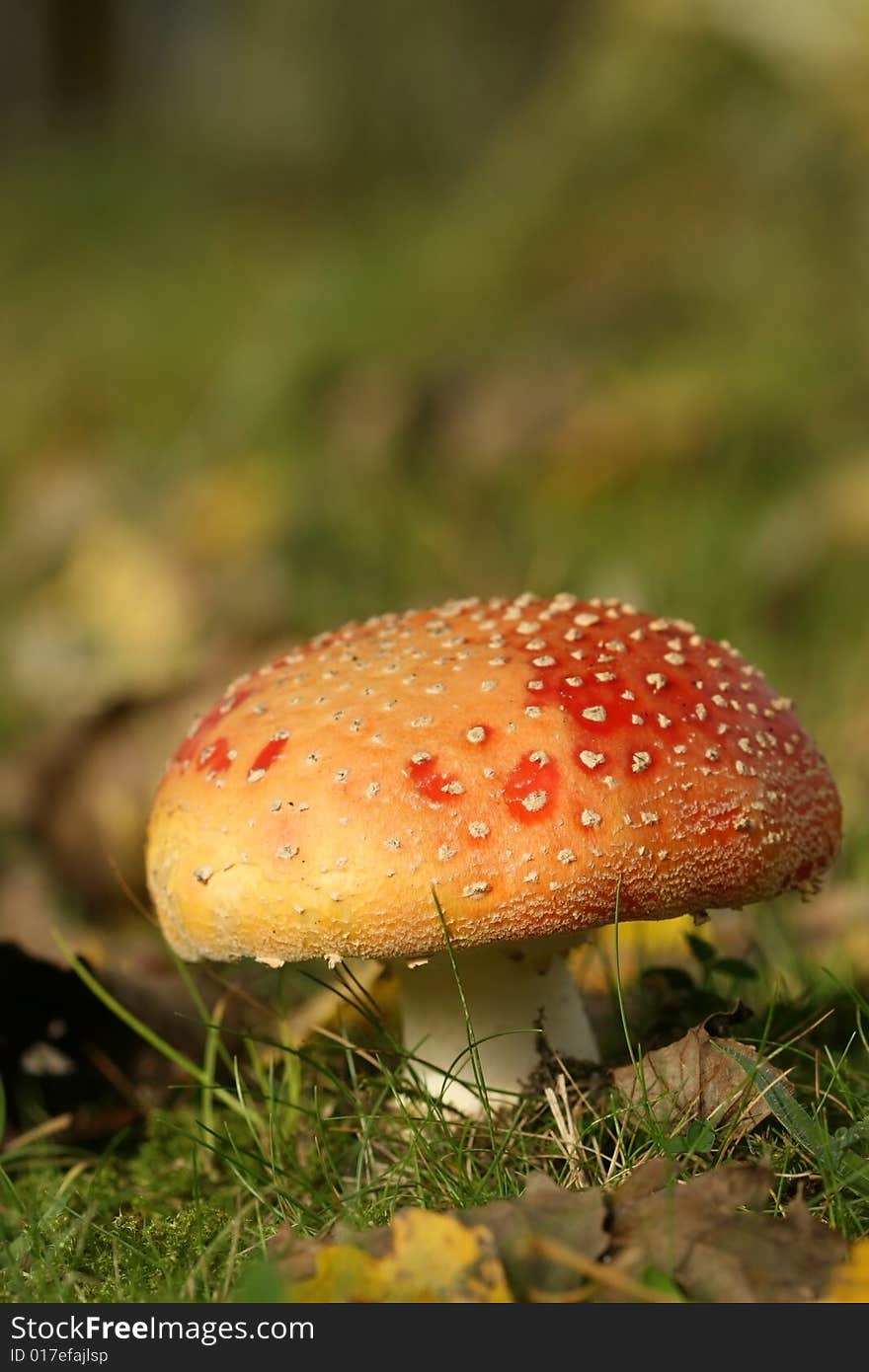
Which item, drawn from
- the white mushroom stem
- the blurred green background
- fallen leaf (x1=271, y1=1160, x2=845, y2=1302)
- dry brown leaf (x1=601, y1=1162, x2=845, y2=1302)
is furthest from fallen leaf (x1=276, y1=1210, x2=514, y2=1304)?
the blurred green background

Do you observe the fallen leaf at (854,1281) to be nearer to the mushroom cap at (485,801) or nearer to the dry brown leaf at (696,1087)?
the dry brown leaf at (696,1087)

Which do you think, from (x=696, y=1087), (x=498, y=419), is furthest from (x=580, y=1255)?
(x=498, y=419)

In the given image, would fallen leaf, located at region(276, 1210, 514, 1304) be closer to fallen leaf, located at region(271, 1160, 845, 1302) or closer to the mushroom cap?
fallen leaf, located at region(271, 1160, 845, 1302)

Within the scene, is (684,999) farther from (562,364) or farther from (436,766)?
(562,364)

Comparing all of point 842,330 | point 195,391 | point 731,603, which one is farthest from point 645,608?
point 195,391

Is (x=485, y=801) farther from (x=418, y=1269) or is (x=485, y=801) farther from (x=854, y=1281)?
(x=854, y=1281)

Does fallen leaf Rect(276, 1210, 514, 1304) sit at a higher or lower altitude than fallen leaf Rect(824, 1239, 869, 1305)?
lower
